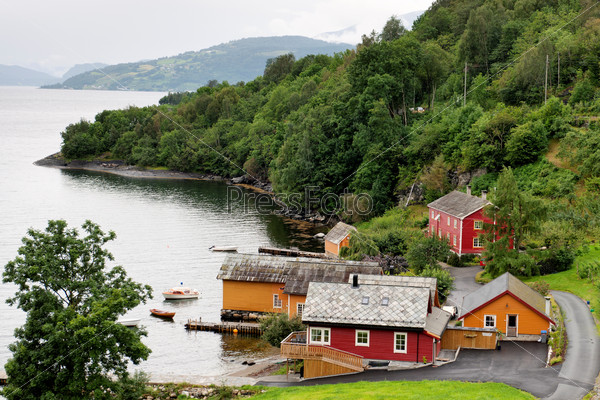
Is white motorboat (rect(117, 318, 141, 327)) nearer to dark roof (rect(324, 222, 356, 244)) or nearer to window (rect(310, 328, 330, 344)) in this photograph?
window (rect(310, 328, 330, 344))

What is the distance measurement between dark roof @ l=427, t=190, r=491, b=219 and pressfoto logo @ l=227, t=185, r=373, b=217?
62.6 ft

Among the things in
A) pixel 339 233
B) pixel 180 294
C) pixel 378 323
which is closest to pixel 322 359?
pixel 378 323

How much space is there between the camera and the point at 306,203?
294ft

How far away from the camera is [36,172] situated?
130750mm

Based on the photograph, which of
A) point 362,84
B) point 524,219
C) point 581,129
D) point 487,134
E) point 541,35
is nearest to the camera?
point 524,219

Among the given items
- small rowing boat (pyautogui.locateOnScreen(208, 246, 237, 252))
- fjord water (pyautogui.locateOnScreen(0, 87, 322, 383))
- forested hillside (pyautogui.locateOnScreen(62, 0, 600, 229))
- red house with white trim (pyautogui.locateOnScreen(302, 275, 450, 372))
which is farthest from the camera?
small rowing boat (pyautogui.locateOnScreen(208, 246, 237, 252))

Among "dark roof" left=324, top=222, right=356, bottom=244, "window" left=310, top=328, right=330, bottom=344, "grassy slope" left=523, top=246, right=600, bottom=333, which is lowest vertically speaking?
"window" left=310, top=328, right=330, bottom=344

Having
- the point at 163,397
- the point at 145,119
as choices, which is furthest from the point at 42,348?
the point at 145,119

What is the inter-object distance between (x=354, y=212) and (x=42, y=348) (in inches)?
2168

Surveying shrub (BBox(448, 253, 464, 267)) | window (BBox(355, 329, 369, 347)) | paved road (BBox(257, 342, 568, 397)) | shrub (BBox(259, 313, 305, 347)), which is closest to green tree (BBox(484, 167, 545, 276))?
shrub (BBox(448, 253, 464, 267))

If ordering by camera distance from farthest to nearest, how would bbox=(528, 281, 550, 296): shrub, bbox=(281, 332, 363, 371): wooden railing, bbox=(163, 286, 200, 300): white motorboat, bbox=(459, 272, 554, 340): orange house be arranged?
1. bbox=(163, 286, 200, 300): white motorboat
2. bbox=(528, 281, 550, 296): shrub
3. bbox=(459, 272, 554, 340): orange house
4. bbox=(281, 332, 363, 371): wooden railing

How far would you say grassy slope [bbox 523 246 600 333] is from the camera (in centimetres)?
4027

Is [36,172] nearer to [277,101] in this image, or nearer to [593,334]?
[277,101]

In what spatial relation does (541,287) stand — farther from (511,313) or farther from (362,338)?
(362,338)
